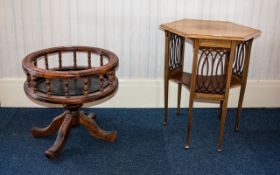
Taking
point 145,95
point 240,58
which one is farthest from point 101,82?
point 240,58

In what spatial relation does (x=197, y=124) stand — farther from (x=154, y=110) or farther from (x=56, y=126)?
(x=56, y=126)

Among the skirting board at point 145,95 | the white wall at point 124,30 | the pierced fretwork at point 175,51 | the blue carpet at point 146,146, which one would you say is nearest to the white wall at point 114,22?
the white wall at point 124,30

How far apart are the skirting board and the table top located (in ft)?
2.32

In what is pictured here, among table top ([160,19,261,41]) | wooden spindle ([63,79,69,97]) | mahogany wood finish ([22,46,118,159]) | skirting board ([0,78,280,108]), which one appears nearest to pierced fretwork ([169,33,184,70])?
table top ([160,19,261,41])

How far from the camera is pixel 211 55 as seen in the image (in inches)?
88.3

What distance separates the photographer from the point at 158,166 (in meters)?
2.25

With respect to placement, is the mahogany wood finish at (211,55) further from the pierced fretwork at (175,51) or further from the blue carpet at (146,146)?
the blue carpet at (146,146)

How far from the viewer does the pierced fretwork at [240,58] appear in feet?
7.93

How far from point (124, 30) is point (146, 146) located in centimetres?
101

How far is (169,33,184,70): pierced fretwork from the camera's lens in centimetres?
257

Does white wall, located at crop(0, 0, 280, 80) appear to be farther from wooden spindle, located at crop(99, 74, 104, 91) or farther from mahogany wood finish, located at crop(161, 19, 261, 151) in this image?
wooden spindle, located at crop(99, 74, 104, 91)

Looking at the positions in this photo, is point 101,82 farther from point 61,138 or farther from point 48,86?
point 61,138

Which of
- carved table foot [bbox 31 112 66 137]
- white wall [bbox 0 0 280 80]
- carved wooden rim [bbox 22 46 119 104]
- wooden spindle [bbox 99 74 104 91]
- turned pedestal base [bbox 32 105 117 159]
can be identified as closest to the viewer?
Answer: carved wooden rim [bbox 22 46 119 104]

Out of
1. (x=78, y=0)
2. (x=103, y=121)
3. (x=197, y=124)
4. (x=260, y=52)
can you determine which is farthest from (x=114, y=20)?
(x=260, y=52)
